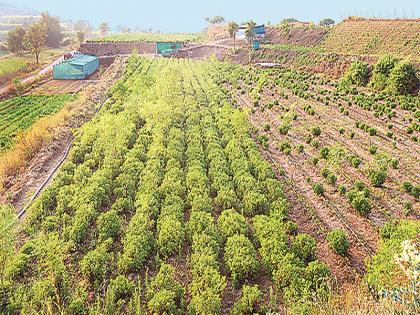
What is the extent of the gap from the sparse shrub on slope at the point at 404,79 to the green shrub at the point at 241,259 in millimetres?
32014

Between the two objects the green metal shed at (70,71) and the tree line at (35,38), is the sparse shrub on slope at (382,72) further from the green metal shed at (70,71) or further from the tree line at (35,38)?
the tree line at (35,38)

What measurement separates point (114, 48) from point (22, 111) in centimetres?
4900

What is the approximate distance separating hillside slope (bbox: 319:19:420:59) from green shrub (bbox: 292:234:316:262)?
40.9 metres

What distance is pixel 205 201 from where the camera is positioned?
18281mm

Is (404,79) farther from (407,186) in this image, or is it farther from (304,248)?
(304,248)

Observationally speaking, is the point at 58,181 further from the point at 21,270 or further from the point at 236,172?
the point at 236,172

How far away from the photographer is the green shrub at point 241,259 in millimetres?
14328

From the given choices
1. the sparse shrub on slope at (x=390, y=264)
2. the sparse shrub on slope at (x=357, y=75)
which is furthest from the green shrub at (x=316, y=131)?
the sparse shrub on slope at (x=357, y=75)

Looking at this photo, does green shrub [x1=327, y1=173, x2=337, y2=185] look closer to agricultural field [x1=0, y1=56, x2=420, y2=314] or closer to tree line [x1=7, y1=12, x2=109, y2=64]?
agricultural field [x1=0, y1=56, x2=420, y2=314]

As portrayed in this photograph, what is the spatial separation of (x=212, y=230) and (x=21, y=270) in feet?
21.6

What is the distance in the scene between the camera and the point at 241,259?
1444 centimetres

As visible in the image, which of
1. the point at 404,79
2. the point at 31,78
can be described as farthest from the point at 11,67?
the point at 404,79

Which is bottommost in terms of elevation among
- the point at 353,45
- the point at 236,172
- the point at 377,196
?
the point at 377,196

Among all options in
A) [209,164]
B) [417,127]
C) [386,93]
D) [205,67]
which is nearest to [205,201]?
[209,164]
